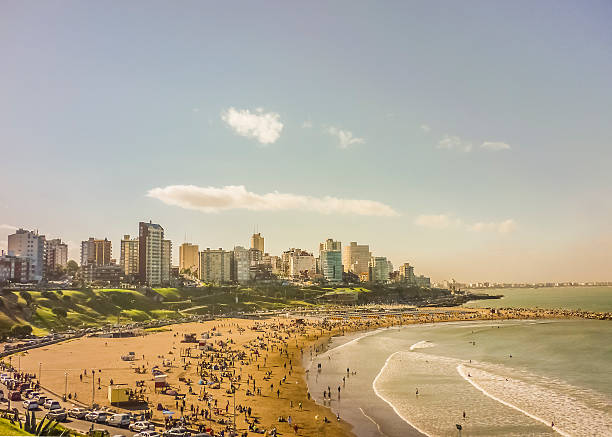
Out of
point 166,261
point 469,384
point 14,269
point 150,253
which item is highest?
point 150,253

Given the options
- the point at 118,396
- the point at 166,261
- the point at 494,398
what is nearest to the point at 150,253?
the point at 166,261

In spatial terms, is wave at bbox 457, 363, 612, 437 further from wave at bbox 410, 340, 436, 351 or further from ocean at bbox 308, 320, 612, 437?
wave at bbox 410, 340, 436, 351

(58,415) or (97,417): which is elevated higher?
(58,415)

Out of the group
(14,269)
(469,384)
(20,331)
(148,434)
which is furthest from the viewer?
(14,269)

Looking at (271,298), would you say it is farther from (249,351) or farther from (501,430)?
(501,430)

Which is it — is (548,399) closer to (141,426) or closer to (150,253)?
(141,426)

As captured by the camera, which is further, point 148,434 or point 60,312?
point 60,312

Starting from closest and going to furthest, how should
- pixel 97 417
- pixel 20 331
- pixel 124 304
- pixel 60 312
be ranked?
Result: pixel 97 417, pixel 20 331, pixel 60 312, pixel 124 304

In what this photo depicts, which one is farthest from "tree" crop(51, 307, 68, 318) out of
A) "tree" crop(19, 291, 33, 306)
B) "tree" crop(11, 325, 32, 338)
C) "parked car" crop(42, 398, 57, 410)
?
"parked car" crop(42, 398, 57, 410)
